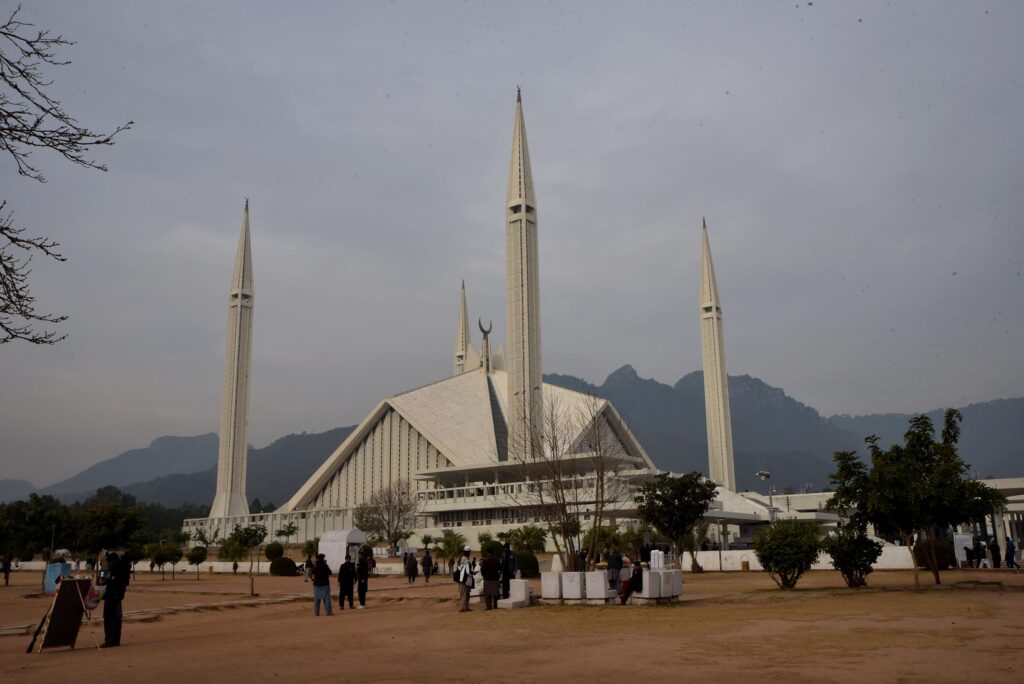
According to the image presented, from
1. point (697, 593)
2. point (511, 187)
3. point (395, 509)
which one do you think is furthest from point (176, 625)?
point (511, 187)

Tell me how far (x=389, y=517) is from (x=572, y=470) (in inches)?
535

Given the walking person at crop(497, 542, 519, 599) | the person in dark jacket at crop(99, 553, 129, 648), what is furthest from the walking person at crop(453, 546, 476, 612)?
the person in dark jacket at crop(99, 553, 129, 648)

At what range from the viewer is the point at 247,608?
59.8 ft

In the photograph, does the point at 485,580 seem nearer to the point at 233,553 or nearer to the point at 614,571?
the point at 614,571

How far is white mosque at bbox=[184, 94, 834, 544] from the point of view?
56.2m

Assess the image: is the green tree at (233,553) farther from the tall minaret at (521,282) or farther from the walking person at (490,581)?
the walking person at (490,581)

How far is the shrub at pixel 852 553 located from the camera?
59.4 feet

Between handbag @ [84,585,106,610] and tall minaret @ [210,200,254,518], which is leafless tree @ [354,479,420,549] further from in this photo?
handbag @ [84,585,106,610]

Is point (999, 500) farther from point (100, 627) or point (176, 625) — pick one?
point (100, 627)

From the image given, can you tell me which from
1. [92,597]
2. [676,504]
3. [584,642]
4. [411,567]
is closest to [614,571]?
[584,642]

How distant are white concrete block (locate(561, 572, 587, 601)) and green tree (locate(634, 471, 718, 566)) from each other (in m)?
13.9

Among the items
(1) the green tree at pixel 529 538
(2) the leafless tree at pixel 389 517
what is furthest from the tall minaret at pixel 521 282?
(1) the green tree at pixel 529 538

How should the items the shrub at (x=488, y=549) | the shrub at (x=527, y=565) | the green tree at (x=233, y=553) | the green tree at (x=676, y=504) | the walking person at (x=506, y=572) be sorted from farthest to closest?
the green tree at (x=233, y=553)
the green tree at (x=676, y=504)
the shrub at (x=527, y=565)
the shrub at (x=488, y=549)
the walking person at (x=506, y=572)

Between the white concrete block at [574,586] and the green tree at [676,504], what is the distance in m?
13.9
